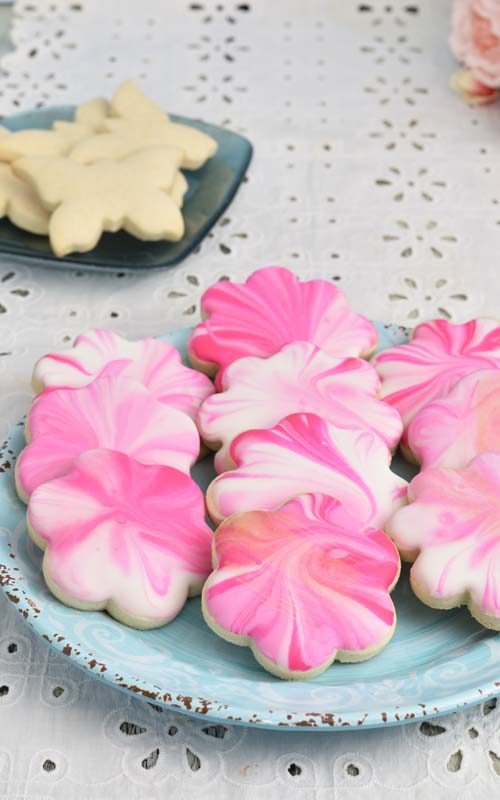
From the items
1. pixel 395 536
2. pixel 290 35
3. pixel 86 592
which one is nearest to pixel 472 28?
pixel 290 35

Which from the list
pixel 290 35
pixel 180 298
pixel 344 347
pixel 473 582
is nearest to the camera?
pixel 473 582

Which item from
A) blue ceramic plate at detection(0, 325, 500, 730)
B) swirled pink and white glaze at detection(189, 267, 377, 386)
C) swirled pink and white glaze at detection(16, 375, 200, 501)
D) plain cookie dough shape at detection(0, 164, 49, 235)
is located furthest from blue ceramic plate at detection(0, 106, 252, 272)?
blue ceramic plate at detection(0, 325, 500, 730)

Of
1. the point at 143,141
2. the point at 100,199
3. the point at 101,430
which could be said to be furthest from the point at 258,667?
the point at 143,141

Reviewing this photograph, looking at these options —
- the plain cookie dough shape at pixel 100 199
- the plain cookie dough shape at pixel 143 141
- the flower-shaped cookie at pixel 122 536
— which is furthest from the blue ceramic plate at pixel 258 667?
the plain cookie dough shape at pixel 143 141

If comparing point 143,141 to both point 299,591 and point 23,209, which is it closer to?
point 23,209

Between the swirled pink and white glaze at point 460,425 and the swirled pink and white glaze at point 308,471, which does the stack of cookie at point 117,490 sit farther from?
the swirled pink and white glaze at point 460,425

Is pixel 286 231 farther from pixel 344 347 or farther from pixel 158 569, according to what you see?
pixel 158 569

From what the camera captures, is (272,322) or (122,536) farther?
(272,322)
